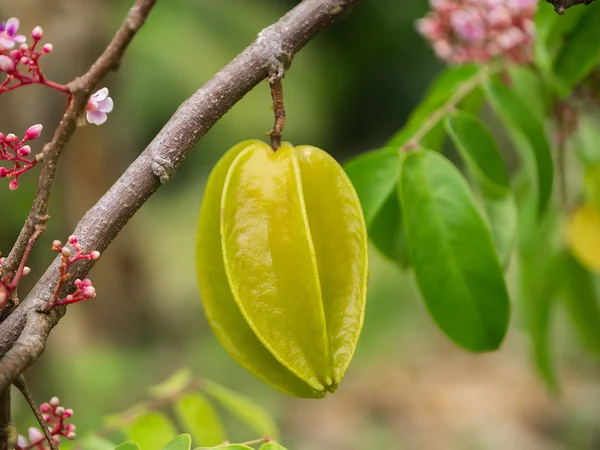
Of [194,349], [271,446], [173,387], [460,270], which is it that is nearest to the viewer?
[271,446]

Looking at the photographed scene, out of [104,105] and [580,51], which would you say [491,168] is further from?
[104,105]

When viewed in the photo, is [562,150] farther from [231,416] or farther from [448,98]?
[231,416]

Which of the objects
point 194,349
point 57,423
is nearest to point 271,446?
point 57,423

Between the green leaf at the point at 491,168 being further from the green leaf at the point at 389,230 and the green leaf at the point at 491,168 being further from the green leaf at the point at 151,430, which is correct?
the green leaf at the point at 151,430

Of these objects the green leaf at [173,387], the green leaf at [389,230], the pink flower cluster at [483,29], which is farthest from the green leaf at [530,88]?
the green leaf at [173,387]

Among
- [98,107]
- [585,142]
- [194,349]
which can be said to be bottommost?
[194,349]

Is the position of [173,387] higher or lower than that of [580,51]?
lower
